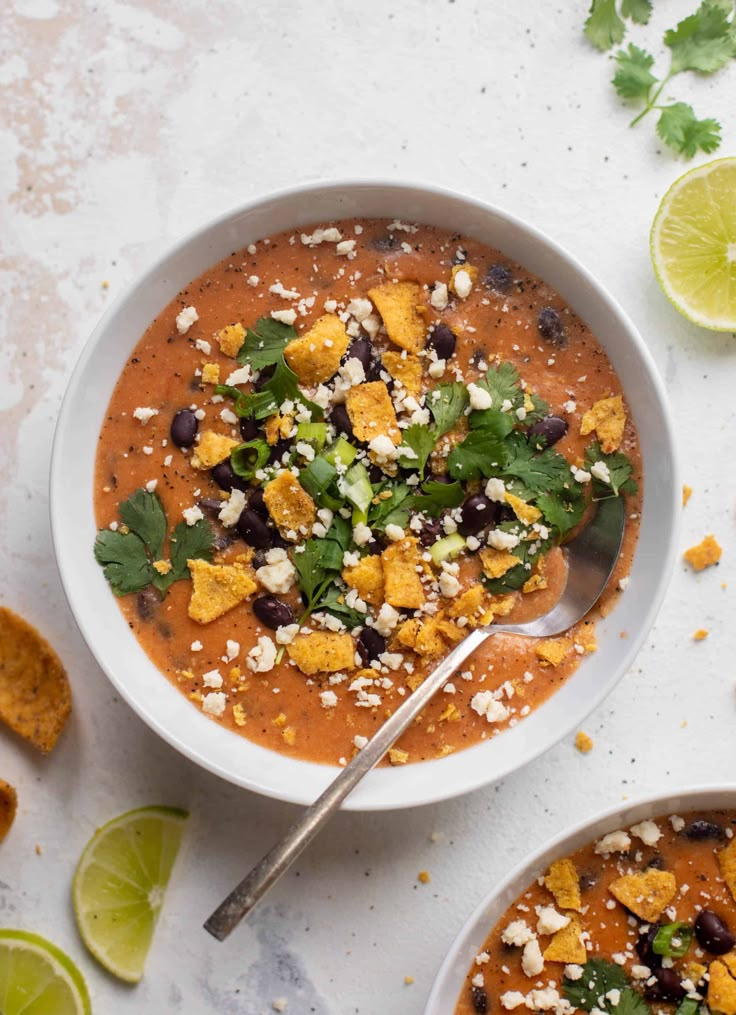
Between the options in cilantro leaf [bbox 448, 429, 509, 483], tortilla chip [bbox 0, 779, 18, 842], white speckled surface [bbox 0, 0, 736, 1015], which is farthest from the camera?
white speckled surface [bbox 0, 0, 736, 1015]

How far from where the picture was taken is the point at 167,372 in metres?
2.97

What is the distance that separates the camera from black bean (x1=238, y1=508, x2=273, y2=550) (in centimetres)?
289

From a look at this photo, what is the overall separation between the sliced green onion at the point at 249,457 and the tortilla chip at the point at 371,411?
27 cm

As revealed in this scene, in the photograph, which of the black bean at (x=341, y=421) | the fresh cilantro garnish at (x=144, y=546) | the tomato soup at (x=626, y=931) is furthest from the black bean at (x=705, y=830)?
the fresh cilantro garnish at (x=144, y=546)

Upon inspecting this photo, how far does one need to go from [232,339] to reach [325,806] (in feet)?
4.44

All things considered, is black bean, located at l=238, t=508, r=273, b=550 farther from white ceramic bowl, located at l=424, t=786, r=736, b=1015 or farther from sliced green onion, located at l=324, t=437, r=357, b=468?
white ceramic bowl, located at l=424, t=786, r=736, b=1015

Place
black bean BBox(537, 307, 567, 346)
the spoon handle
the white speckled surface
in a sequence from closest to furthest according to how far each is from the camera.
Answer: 1. the spoon handle
2. black bean BBox(537, 307, 567, 346)
3. the white speckled surface

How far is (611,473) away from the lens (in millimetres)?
2953

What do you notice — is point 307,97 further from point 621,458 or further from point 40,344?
Answer: point 621,458

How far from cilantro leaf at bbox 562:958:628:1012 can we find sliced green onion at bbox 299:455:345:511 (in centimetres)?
160

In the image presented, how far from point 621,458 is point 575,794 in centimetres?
110

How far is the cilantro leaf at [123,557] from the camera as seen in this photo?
2.98m

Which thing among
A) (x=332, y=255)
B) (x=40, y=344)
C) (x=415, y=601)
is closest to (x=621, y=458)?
(x=415, y=601)

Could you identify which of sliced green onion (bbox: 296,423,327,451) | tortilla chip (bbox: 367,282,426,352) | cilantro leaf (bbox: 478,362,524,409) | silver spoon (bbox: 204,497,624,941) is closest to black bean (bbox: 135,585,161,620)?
sliced green onion (bbox: 296,423,327,451)
